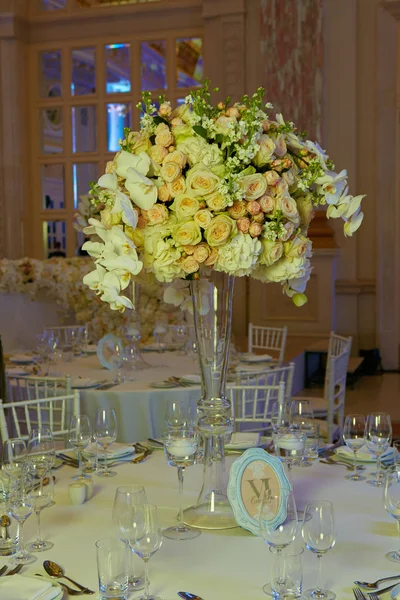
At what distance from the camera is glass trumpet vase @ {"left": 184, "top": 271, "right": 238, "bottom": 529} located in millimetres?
2066

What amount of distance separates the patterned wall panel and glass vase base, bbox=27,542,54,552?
717 cm

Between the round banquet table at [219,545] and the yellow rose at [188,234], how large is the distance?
71 cm

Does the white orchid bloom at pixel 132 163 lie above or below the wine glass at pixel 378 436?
above

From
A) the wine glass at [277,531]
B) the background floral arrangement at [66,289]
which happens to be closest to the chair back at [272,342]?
the background floral arrangement at [66,289]

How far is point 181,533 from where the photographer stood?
196cm

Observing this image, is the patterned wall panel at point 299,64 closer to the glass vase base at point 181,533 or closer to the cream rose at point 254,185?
the cream rose at point 254,185

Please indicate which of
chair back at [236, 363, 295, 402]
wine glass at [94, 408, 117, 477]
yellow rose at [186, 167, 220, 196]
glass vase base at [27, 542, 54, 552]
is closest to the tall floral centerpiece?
yellow rose at [186, 167, 220, 196]

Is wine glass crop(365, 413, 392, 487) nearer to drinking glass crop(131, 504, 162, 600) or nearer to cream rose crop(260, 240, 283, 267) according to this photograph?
cream rose crop(260, 240, 283, 267)

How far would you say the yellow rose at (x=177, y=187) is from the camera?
191cm


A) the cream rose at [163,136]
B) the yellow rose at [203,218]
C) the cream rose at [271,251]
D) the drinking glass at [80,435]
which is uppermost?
the cream rose at [163,136]

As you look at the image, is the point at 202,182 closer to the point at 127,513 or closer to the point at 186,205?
the point at 186,205

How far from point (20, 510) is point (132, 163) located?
33.3 inches

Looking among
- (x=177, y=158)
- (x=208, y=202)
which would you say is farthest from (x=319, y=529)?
(x=177, y=158)

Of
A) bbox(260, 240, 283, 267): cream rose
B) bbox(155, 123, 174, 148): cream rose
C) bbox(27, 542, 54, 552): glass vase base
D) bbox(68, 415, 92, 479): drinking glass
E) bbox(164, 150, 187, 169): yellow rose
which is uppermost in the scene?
bbox(155, 123, 174, 148): cream rose
